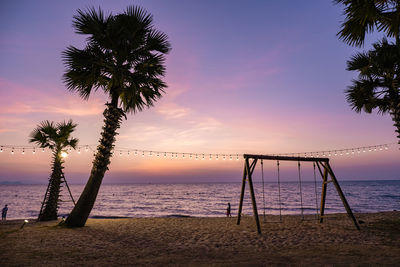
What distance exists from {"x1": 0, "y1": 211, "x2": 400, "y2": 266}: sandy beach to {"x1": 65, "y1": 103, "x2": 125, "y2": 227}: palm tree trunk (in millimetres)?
599

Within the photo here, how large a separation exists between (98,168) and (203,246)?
583cm

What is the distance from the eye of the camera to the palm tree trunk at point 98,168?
10.2 m

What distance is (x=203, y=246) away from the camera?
7.19 metres

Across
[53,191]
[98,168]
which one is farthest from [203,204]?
[98,168]

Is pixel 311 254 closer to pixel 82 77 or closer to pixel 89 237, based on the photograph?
pixel 89 237

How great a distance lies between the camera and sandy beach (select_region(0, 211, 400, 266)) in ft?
17.8

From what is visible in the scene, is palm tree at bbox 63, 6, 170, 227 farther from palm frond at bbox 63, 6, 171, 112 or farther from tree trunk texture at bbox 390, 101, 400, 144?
tree trunk texture at bbox 390, 101, 400, 144

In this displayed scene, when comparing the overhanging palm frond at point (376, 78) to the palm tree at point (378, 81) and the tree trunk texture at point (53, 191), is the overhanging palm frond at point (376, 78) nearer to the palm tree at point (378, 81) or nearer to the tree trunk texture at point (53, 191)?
the palm tree at point (378, 81)

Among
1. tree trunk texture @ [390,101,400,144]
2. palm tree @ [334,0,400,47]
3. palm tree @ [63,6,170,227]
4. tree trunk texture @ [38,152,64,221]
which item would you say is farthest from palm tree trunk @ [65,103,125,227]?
tree trunk texture @ [390,101,400,144]

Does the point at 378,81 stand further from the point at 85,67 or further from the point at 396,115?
the point at 85,67

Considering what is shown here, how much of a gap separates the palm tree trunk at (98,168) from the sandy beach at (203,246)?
0.60 meters

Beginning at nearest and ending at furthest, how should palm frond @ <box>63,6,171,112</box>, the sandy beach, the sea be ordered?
the sandy beach < palm frond @ <box>63,6,171,112</box> < the sea

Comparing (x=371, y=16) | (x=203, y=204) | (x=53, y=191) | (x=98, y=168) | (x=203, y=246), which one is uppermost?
(x=371, y=16)

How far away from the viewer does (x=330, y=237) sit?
829 cm
